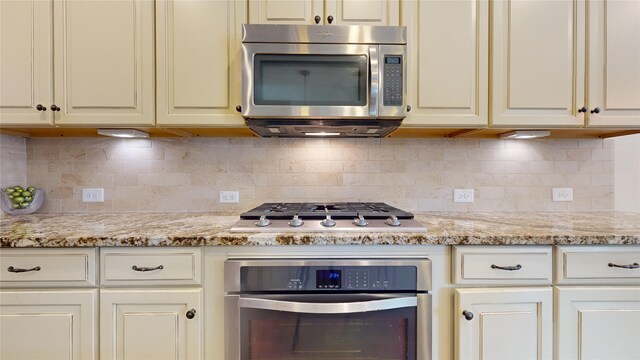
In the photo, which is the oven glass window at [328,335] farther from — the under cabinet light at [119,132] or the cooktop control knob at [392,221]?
the under cabinet light at [119,132]

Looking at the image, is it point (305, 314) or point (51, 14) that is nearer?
point (305, 314)

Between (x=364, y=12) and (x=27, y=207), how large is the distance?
210 cm

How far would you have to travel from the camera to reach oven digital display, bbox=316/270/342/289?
1.18 metres

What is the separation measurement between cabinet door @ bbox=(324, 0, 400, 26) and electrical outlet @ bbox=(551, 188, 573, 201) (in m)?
1.43

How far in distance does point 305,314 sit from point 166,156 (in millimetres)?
1291

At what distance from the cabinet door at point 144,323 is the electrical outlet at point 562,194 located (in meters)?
2.09

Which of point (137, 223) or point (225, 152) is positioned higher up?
point (225, 152)

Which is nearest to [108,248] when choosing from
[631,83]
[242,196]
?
[242,196]

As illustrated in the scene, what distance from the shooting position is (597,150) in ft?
6.19

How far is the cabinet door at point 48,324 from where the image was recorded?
1171 mm

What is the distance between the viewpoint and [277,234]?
121cm

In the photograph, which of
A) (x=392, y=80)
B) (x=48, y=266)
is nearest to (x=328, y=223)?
(x=392, y=80)

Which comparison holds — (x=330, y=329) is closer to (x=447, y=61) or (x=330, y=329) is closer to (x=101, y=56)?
(x=447, y=61)

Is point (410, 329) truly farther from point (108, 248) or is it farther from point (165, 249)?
point (108, 248)
